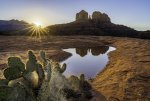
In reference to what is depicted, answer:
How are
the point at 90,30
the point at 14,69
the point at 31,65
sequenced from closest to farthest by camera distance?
1. the point at 14,69
2. the point at 31,65
3. the point at 90,30

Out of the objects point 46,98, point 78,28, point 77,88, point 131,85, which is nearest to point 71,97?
point 77,88

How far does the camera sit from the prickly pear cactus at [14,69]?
523 cm

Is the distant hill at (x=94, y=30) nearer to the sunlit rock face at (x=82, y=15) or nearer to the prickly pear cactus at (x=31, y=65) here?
the sunlit rock face at (x=82, y=15)

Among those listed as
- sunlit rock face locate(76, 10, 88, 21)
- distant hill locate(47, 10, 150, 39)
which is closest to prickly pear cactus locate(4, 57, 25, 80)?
distant hill locate(47, 10, 150, 39)

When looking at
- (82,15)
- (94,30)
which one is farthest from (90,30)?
(82,15)

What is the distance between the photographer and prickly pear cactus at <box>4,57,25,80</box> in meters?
A: 5.23

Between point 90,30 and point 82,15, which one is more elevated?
point 82,15

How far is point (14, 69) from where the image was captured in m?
5.31

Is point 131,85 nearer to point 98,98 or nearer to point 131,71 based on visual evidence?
point 98,98

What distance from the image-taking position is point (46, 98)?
5.36 meters

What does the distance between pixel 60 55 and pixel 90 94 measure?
1334 cm

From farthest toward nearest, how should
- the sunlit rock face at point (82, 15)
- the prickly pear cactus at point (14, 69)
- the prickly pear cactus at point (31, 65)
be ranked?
the sunlit rock face at point (82, 15) < the prickly pear cactus at point (31, 65) < the prickly pear cactus at point (14, 69)


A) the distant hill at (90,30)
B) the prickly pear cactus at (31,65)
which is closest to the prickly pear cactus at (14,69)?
the prickly pear cactus at (31,65)

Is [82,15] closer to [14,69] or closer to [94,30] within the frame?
[94,30]
